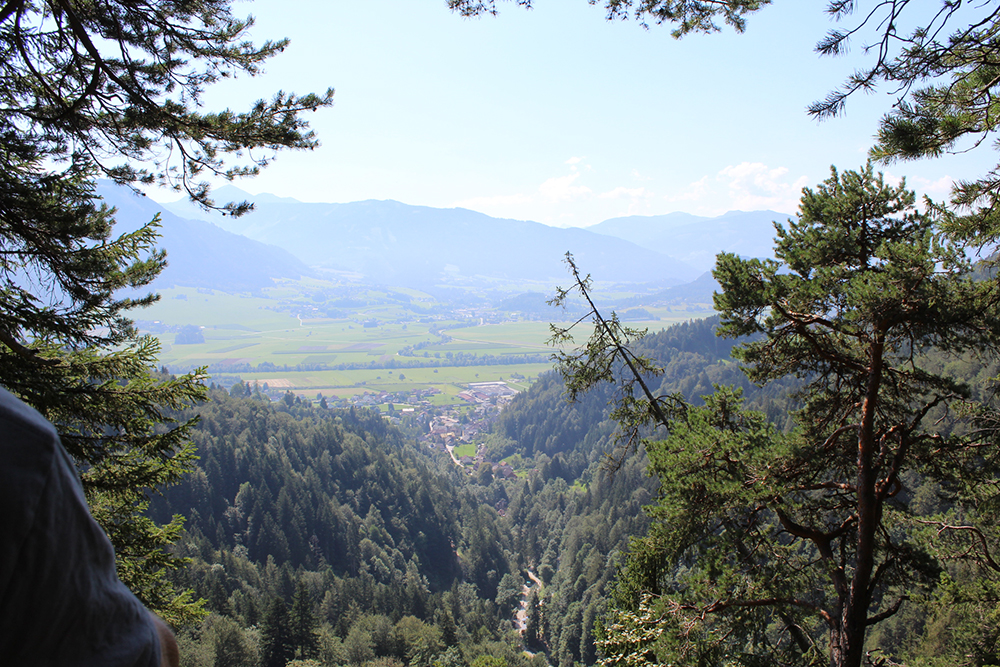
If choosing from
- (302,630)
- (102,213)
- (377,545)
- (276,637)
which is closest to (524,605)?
(377,545)

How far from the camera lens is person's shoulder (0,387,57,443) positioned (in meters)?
0.57

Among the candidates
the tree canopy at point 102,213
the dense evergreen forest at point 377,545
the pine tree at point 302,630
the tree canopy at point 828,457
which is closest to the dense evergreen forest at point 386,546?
the pine tree at point 302,630

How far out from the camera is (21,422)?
1.91 ft

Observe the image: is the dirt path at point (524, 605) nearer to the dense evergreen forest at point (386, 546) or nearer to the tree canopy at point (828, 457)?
the dense evergreen forest at point (386, 546)

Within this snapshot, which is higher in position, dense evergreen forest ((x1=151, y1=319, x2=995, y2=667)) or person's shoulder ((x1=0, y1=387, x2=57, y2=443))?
person's shoulder ((x1=0, y1=387, x2=57, y2=443))

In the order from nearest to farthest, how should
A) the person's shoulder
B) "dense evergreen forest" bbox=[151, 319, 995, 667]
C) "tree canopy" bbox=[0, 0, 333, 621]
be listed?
the person's shoulder < "tree canopy" bbox=[0, 0, 333, 621] < "dense evergreen forest" bbox=[151, 319, 995, 667]

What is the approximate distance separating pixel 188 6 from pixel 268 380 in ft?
481

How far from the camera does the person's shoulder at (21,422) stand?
1.88 ft

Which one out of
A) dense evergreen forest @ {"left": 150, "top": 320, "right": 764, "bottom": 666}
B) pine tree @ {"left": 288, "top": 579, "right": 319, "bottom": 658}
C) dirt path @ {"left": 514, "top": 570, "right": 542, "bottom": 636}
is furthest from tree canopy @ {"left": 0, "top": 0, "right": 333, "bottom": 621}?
dirt path @ {"left": 514, "top": 570, "right": 542, "bottom": 636}

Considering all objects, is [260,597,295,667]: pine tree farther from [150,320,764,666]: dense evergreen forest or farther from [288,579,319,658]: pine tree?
[288,579,319,658]: pine tree

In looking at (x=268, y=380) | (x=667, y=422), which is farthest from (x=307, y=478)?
(x=268, y=380)

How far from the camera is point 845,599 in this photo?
5.54m

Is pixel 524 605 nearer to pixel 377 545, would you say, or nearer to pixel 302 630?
pixel 377 545

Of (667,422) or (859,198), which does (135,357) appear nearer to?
(667,422)
